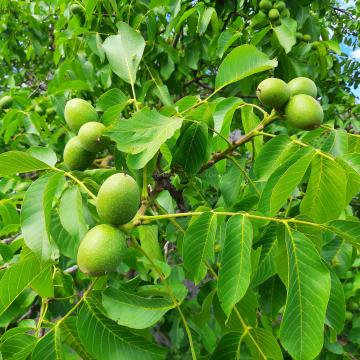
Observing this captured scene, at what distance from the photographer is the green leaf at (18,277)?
3.51 feet

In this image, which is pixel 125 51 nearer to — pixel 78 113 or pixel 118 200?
pixel 78 113

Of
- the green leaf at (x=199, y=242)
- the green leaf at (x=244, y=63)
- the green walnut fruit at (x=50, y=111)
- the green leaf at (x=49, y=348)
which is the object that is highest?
the green leaf at (x=244, y=63)

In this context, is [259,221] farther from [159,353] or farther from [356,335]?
[356,335]

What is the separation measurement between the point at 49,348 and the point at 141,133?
0.59 m

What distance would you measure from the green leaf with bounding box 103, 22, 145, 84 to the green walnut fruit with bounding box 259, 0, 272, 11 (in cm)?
139

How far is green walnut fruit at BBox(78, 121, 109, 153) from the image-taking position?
121 cm

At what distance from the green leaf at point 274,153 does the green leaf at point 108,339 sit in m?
0.57

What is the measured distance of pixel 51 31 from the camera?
486 centimetres

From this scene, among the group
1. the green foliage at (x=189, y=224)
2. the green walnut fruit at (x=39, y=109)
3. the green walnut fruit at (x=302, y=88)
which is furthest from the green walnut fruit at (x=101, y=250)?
the green walnut fruit at (x=39, y=109)

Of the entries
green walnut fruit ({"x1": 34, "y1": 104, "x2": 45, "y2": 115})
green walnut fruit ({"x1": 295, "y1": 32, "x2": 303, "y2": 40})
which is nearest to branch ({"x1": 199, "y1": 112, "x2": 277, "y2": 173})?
green walnut fruit ({"x1": 295, "y1": 32, "x2": 303, "y2": 40})

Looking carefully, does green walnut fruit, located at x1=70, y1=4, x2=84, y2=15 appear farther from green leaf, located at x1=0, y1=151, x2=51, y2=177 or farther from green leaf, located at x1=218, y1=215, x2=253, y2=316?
green leaf, located at x1=218, y1=215, x2=253, y2=316

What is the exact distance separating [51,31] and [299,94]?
14.1 ft

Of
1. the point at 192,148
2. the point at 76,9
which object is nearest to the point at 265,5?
the point at 76,9

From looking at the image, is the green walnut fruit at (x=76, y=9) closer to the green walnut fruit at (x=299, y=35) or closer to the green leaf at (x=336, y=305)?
the green walnut fruit at (x=299, y=35)
